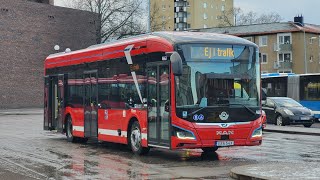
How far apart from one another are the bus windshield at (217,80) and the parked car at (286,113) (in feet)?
57.5

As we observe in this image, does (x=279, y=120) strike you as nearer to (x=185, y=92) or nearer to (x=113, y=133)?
(x=113, y=133)

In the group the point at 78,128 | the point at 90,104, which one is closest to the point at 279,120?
the point at 78,128

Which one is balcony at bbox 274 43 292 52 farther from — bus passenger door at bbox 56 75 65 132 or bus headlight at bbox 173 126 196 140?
bus headlight at bbox 173 126 196 140

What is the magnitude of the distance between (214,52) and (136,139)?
10.7 ft

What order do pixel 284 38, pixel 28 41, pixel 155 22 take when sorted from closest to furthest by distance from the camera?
pixel 28 41, pixel 155 22, pixel 284 38

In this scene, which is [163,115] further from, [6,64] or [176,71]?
[6,64]

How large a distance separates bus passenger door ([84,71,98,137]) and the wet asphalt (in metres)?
0.59

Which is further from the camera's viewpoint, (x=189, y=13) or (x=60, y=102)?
(x=189, y=13)

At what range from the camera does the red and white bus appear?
14.1 meters

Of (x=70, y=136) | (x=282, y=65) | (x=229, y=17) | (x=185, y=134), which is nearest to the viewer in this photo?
(x=185, y=134)

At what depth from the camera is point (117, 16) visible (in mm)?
72250

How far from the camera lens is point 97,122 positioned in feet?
60.2

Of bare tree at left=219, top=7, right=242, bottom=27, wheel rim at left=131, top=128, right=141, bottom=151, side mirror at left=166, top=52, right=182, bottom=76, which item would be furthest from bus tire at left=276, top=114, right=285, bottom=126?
bare tree at left=219, top=7, right=242, bottom=27

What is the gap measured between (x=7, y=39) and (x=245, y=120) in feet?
183
